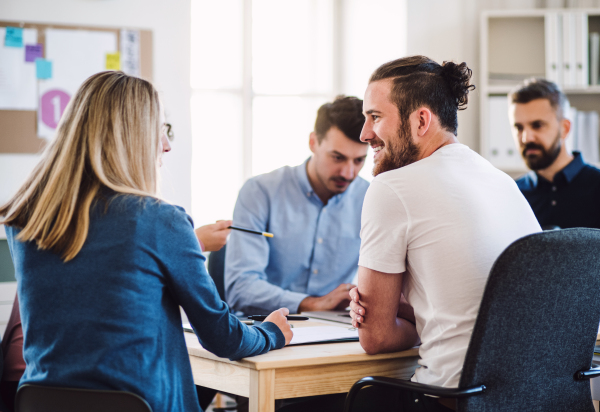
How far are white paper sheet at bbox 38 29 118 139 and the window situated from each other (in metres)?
0.72

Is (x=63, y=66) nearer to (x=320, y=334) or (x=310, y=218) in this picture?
(x=310, y=218)

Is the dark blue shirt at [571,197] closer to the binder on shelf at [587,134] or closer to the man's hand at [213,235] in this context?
the binder on shelf at [587,134]

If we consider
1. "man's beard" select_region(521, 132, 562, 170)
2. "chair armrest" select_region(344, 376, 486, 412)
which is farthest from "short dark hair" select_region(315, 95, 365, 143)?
"chair armrest" select_region(344, 376, 486, 412)

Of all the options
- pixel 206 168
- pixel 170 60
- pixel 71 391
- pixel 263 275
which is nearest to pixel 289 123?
pixel 206 168

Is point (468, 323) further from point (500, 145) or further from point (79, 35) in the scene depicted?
point (79, 35)

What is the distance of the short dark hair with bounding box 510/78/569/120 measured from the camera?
111 inches

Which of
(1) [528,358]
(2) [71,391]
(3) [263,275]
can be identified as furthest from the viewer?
(3) [263,275]

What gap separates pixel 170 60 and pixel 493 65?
1.95 metres

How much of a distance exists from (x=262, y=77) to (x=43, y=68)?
55.3 inches

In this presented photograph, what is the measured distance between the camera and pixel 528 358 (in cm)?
117

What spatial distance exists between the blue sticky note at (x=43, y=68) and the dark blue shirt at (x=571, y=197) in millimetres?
2635

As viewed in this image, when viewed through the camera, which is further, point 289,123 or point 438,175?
point 289,123

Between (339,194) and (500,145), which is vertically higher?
(500,145)

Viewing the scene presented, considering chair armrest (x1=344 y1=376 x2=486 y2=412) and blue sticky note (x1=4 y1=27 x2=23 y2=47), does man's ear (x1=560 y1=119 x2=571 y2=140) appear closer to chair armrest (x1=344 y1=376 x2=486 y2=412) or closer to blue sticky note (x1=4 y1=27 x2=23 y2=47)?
chair armrest (x1=344 y1=376 x2=486 y2=412)
